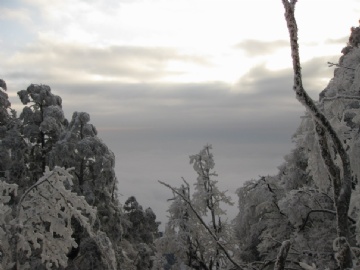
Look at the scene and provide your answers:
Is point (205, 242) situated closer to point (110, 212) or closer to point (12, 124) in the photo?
point (110, 212)

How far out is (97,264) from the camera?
18.6m

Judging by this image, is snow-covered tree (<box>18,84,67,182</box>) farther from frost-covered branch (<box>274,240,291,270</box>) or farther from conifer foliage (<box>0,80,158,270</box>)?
frost-covered branch (<box>274,240,291,270</box>)

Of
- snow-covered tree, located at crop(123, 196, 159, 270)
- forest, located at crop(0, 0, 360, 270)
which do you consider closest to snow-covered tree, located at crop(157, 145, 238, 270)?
forest, located at crop(0, 0, 360, 270)

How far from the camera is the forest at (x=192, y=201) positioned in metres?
3.50

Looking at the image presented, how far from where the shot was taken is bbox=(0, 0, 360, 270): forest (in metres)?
3.50

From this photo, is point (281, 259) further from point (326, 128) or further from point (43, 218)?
point (43, 218)

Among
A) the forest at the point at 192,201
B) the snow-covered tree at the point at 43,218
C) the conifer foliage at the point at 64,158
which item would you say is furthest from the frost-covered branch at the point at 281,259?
the conifer foliage at the point at 64,158

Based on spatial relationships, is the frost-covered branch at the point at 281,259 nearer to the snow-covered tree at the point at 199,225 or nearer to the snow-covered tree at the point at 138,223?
the snow-covered tree at the point at 199,225

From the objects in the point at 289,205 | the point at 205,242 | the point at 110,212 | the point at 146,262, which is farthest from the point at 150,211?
the point at 289,205

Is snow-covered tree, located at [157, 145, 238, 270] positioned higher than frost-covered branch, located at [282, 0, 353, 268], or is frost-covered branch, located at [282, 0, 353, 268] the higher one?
frost-covered branch, located at [282, 0, 353, 268]

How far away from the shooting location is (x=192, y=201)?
1275 cm

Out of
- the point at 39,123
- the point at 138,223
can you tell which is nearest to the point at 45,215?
the point at 39,123

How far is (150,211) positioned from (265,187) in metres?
16.8

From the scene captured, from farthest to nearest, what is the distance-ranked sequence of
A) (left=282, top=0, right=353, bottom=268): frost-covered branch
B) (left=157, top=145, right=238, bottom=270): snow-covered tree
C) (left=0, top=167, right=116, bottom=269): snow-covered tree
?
(left=157, top=145, right=238, bottom=270): snow-covered tree < (left=0, top=167, right=116, bottom=269): snow-covered tree < (left=282, top=0, right=353, bottom=268): frost-covered branch
